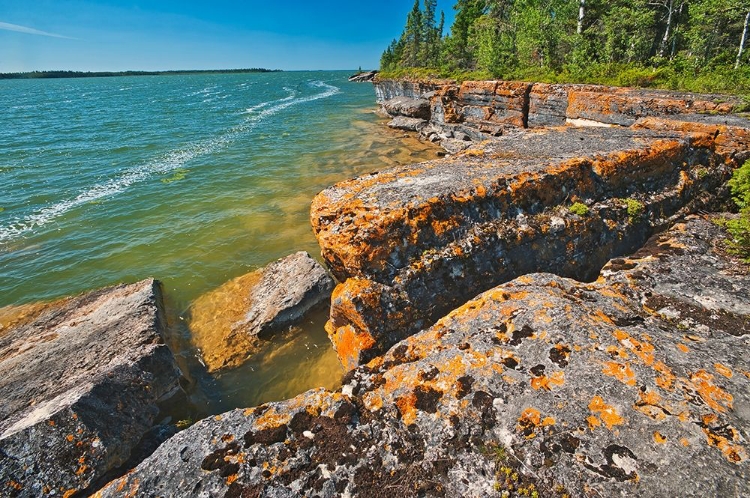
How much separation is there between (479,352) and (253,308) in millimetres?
6402

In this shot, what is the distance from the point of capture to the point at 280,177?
2023cm

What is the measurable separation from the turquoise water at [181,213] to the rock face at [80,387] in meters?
1.15

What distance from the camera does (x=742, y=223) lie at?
5.42 m

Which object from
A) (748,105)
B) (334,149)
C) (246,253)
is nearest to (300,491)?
(246,253)

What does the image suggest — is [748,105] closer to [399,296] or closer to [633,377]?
[633,377]

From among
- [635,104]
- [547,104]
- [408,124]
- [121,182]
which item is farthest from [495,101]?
[121,182]

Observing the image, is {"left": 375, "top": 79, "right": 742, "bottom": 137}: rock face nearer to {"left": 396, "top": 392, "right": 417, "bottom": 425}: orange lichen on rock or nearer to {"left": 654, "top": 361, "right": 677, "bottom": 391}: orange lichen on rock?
{"left": 654, "top": 361, "right": 677, "bottom": 391}: orange lichen on rock

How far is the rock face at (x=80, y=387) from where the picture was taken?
3.93 m

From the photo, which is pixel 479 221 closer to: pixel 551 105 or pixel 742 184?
pixel 742 184

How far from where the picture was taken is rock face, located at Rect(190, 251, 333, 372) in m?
7.80

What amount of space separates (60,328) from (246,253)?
17.2ft

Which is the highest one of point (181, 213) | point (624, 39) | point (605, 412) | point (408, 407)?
point (624, 39)

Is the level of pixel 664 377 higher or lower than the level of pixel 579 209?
lower

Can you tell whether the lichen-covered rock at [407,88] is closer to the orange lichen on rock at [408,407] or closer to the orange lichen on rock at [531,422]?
the orange lichen on rock at [408,407]
